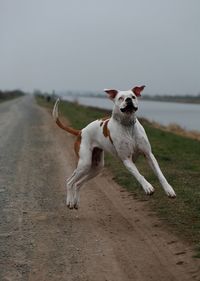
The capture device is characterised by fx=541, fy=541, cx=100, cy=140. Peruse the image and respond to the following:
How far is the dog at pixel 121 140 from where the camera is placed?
6773 mm

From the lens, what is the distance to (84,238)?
671 cm

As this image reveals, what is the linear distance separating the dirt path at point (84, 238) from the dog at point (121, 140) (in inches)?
27.5

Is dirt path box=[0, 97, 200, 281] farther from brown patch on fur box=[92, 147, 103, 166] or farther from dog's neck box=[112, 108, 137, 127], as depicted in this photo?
dog's neck box=[112, 108, 137, 127]

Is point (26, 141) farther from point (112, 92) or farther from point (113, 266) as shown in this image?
point (113, 266)

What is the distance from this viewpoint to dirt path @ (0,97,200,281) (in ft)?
17.9

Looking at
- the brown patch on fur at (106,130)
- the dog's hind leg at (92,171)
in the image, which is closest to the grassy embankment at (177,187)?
the dog's hind leg at (92,171)

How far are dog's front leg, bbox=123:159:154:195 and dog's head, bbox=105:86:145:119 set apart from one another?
0.62 meters

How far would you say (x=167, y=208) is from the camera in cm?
814

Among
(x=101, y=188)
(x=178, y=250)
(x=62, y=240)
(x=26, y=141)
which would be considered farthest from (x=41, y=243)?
(x=26, y=141)

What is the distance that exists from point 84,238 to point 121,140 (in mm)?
1342

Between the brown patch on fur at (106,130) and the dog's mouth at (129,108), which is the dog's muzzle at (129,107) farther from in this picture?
the brown patch on fur at (106,130)

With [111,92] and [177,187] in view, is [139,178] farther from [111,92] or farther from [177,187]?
[177,187]

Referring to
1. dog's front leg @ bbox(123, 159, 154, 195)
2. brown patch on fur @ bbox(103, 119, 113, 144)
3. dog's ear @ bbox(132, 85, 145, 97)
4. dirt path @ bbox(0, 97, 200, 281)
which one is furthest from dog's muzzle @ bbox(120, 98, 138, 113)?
dirt path @ bbox(0, 97, 200, 281)

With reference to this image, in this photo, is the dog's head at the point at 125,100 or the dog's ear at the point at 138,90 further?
the dog's ear at the point at 138,90
